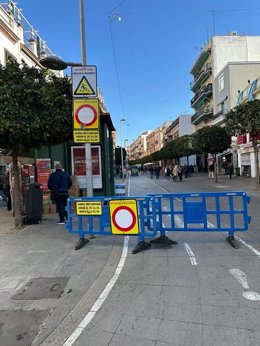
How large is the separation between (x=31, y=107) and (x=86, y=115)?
5.78 ft

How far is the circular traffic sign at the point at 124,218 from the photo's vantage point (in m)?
7.29

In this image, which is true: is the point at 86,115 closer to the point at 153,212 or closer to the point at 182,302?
the point at 153,212

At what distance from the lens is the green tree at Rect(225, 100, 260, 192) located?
64.1 ft

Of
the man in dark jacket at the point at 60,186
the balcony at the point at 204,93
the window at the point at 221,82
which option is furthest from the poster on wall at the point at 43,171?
the balcony at the point at 204,93

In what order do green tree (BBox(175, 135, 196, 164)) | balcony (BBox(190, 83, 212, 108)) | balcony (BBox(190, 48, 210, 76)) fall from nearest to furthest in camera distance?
1. green tree (BBox(175, 135, 196, 164))
2. balcony (BBox(190, 83, 212, 108))
3. balcony (BBox(190, 48, 210, 76))

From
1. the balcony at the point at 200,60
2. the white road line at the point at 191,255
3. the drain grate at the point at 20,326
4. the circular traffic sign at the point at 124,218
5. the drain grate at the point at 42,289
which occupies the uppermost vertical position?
the balcony at the point at 200,60

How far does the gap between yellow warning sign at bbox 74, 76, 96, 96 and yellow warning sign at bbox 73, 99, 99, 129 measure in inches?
6.6

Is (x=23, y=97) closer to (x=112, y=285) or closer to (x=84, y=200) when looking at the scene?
(x=84, y=200)

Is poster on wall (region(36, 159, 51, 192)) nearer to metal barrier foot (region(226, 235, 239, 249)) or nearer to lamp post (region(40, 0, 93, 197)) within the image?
lamp post (region(40, 0, 93, 197))

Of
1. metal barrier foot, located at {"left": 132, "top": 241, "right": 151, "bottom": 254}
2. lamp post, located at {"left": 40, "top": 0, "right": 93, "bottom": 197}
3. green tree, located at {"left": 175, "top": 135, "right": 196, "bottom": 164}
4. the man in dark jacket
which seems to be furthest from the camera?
green tree, located at {"left": 175, "top": 135, "right": 196, "bottom": 164}

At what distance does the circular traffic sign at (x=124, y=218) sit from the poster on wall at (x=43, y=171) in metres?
6.47

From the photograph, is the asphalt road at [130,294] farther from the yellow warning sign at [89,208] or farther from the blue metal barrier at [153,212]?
the yellow warning sign at [89,208]

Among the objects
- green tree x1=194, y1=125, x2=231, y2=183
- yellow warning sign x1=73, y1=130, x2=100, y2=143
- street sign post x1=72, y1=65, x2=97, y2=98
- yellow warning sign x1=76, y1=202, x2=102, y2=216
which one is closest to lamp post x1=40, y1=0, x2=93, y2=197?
yellow warning sign x1=73, y1=130, x2=100, y2=143

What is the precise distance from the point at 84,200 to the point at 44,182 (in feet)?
20.1
